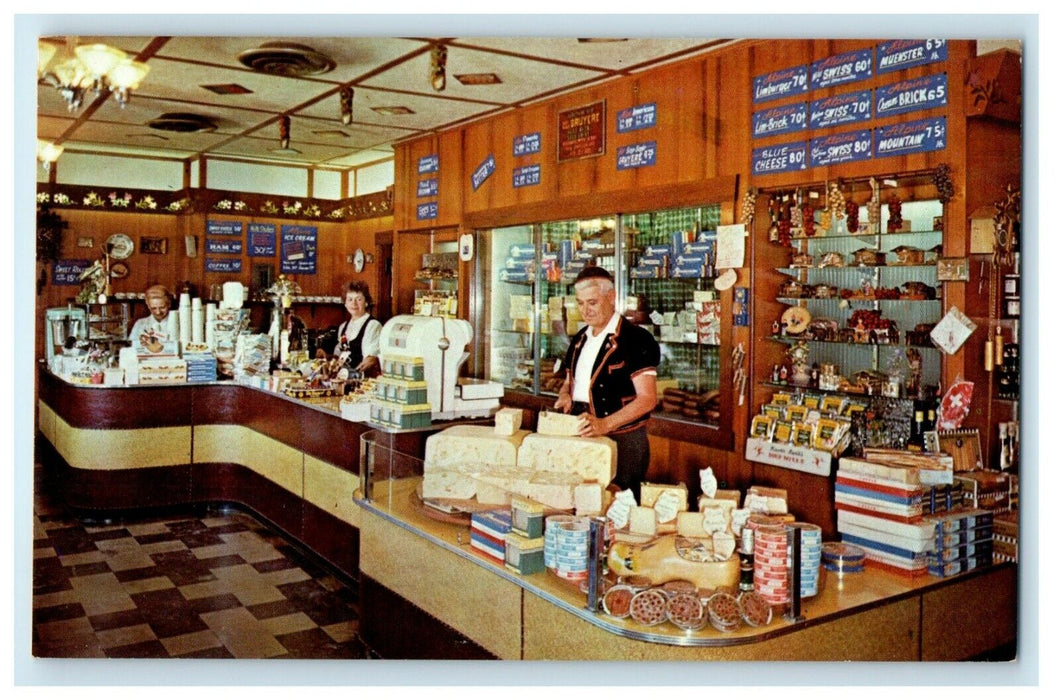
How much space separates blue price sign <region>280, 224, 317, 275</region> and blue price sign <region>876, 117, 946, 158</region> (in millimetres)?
6297

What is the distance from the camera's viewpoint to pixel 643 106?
493 centimetres

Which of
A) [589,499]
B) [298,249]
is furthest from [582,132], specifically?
[298,249]

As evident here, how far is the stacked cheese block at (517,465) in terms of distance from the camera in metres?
2.74

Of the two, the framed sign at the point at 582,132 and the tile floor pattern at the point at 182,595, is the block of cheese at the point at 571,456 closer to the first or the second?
the tile floor pattern at the point at 182,595

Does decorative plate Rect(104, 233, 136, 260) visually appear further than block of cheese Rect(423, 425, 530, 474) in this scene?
Yes

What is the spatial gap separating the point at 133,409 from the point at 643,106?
12.0ft

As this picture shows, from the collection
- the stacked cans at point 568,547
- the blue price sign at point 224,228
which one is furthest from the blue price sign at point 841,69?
the blue price sign at point 224,228

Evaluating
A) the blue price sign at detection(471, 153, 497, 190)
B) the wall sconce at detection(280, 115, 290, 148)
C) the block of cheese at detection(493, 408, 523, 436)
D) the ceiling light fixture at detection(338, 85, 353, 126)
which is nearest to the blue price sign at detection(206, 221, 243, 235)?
the wall sconce at detection(280, 115, 290, 148)

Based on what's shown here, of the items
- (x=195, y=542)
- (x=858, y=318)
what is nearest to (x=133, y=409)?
(x=195, y=542)

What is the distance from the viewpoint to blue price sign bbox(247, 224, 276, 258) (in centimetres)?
859

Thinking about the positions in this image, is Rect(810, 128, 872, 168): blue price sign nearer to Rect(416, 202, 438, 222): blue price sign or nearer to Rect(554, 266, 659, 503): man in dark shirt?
Rect(554, 266, 659, 503): man in dark shirt

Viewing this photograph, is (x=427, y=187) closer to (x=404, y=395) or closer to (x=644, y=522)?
(x=404, y=395)

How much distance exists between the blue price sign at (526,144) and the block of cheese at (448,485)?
3.25 metres
